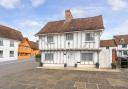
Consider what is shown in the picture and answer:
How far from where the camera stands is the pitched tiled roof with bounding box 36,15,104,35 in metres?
18.9

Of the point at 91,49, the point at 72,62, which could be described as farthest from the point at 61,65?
the point at 91,49

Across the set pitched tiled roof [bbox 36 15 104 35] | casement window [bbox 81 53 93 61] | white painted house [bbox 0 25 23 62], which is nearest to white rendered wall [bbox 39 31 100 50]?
pitched tiled roof [bbox 36 15 104 35]

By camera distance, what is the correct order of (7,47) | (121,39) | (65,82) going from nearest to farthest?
(65,82) → (7,47) → (121,39)

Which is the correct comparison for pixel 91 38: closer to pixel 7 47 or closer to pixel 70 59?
pixel 70 59

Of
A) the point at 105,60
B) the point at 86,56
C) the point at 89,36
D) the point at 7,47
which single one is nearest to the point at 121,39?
the point at 105,60

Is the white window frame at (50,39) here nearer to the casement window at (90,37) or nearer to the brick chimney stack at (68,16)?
the brick chimney stack at (68,16)

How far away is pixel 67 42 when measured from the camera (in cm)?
1964

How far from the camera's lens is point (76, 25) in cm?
2070

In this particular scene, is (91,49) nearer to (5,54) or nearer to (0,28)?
(5,54)

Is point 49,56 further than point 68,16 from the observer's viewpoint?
No

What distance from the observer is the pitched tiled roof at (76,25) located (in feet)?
62.1

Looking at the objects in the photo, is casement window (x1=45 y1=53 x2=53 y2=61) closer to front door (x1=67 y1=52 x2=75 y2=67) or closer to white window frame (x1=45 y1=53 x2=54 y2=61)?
white window frame (x1=45 y1=53 x2=54 y2=61)

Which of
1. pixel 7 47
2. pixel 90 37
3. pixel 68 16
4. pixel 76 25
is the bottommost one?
pixel 7 47

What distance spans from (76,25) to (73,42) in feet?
10.5
